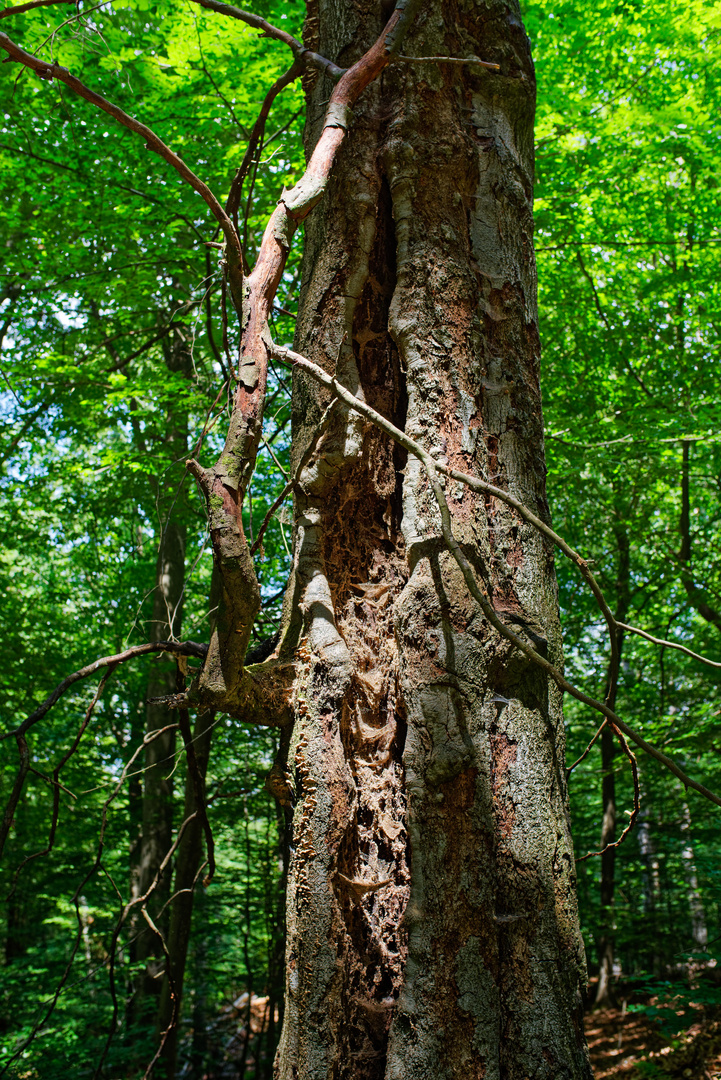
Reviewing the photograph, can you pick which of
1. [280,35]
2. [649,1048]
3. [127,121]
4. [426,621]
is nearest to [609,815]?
[649,1048]

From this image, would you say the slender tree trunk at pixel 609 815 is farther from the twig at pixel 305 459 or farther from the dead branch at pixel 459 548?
the dead branch at pixel 459 548

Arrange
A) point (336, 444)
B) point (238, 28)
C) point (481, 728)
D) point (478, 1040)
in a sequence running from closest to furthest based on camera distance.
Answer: point (478, 1040), point (481, 728), point (336, 444), point (238, 28)

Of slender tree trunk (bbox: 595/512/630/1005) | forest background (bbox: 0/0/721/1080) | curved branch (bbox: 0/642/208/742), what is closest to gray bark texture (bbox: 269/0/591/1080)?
curved branch (bbox: 0/642/208/742)

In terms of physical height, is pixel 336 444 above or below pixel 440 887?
above

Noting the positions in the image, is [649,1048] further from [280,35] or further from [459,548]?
[280,35]

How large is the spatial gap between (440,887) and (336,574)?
29.3 inches

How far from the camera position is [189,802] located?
5.04 meters

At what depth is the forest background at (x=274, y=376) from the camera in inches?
207

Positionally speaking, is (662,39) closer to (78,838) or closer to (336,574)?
(336,574)

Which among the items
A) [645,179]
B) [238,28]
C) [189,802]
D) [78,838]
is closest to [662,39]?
[645,179]

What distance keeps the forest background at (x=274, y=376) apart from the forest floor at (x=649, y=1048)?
62 cm

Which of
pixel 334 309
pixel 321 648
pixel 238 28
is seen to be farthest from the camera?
pixel 238 28

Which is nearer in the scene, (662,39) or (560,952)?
(560,952)

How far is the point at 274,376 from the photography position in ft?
12.5
